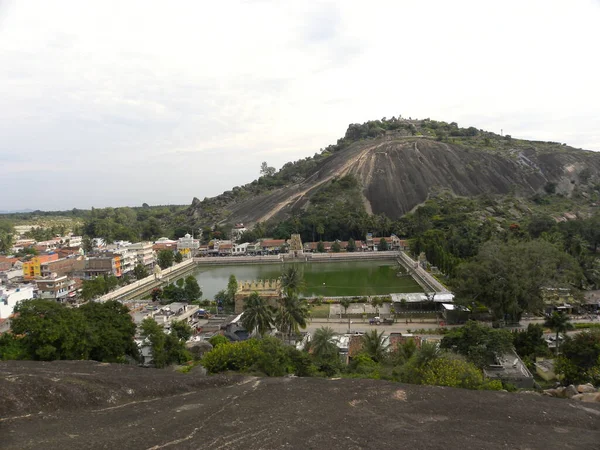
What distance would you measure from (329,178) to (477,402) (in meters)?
69.2

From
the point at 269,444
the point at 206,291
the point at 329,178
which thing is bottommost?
the point at 206,291

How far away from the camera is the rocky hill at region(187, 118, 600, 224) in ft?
233

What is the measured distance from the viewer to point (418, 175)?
241 ft

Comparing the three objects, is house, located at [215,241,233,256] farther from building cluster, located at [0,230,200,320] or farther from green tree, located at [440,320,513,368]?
green tree, located at [440,320,513,368]

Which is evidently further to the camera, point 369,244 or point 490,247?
point 369,244

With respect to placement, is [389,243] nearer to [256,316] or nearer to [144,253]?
[144,253]

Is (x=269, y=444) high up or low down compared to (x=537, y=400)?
up

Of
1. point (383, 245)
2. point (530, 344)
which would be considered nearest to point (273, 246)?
point (383, 245)

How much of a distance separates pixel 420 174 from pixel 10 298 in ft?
208

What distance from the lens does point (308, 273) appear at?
42.1 m

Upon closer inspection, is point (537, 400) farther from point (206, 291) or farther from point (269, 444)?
point (206, 291)

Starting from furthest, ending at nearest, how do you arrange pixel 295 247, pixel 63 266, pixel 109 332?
pixel 295 247 < pixel 63 266 < pixel 109 332

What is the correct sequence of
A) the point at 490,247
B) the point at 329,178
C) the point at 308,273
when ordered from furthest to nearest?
1. the point at 329,178
2. the point at 308,273
3. the point at 490,247

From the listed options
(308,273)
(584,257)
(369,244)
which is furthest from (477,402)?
(369,244)
